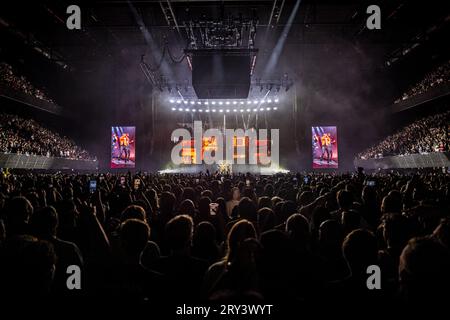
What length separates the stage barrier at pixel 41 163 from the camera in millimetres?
22125

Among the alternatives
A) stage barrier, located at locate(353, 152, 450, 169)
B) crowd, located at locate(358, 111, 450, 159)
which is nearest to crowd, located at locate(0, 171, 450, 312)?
stage barrier, located at locate(353, 152, 450, 169)

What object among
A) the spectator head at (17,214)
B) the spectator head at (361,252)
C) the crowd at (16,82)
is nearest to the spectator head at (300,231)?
the spectator head at (361,252)

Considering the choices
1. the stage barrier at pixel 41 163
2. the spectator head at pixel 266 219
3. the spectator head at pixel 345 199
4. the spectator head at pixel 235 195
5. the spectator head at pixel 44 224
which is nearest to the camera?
the spectator head at pixel 44 224

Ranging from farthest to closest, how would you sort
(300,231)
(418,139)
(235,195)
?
(418,139)
(235,195)
(300,231)

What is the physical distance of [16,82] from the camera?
28.5 metres

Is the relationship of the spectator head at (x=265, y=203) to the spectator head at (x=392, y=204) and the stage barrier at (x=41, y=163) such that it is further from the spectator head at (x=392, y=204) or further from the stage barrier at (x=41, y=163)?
the stage barrier at (x=41, y=163)

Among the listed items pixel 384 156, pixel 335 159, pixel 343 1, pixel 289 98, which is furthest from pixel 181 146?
pixel 343 1

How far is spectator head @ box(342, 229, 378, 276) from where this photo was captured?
3.25 metres

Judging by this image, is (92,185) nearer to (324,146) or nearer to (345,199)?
(345,199)

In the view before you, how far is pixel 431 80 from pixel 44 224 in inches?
1242

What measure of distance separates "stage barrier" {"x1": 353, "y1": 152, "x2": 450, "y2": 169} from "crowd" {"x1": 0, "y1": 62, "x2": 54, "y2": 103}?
30.3m

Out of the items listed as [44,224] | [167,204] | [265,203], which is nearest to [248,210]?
[265,203]

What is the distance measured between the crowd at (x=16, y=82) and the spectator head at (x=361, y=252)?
29.0 meters
